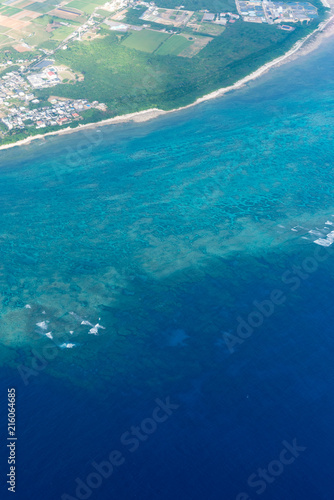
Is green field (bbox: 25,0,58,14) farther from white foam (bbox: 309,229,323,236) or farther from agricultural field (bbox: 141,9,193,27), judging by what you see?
white foam (bbox: 309,229,323,236)

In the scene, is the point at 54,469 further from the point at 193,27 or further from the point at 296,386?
the point at 193,27

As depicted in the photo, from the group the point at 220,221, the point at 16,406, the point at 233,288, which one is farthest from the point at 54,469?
the point at 220,221

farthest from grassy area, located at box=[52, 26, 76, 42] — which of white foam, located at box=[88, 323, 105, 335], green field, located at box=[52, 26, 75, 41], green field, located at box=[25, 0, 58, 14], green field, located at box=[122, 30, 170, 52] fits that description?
white foam, located at box=[88, 323, 105, 335]

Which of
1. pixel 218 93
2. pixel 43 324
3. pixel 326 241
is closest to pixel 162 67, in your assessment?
pixel 218 93

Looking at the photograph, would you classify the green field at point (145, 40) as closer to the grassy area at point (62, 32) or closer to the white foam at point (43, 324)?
the grassy area at point (62, 32)

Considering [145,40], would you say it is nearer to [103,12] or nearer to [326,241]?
[103,12]

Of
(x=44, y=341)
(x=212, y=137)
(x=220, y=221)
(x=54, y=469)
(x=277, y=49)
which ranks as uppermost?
(x=277, y=49)
